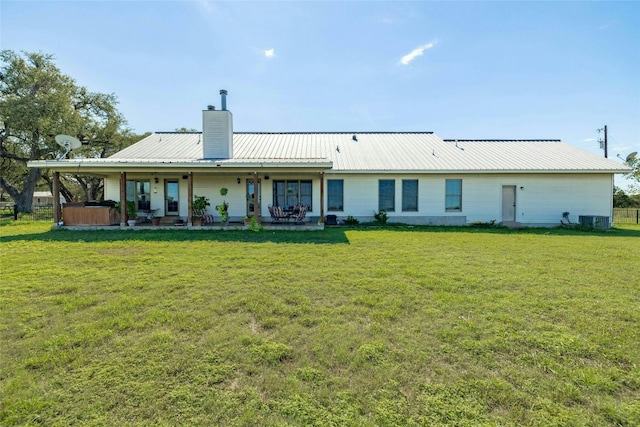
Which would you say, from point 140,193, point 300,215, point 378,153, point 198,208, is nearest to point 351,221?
point 300,215

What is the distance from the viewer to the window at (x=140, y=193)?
1344 cm

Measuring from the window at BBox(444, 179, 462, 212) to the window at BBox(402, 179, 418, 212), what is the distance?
146cm

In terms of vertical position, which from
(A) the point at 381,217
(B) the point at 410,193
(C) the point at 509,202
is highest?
(B) the point at 410,193

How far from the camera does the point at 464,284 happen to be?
485 centimetres

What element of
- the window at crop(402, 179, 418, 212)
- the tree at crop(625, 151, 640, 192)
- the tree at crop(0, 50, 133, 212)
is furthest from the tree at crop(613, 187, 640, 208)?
the tree at crop(0, 50, 133, 212)

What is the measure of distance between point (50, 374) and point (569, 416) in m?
4.28

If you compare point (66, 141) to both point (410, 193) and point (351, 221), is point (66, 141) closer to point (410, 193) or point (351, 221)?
point (351, 221)

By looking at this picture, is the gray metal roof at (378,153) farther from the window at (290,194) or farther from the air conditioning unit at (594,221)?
the air conditioning unit at (594,221)

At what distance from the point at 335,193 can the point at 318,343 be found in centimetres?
1053

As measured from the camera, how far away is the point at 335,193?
13.4m

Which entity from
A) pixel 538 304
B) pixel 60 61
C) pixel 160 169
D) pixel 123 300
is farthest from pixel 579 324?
pixel 60 61

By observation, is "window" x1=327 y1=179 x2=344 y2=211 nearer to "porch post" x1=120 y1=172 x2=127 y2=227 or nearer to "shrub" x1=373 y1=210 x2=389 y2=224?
"shrub" x1=373 y1=210 x2=389 y2=224

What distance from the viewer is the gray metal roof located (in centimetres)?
1308

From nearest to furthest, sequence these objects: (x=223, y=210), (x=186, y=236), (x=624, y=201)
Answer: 1. (x=186, y=236)
2. (x=223, y=210)
3. (x=624, y=201)
